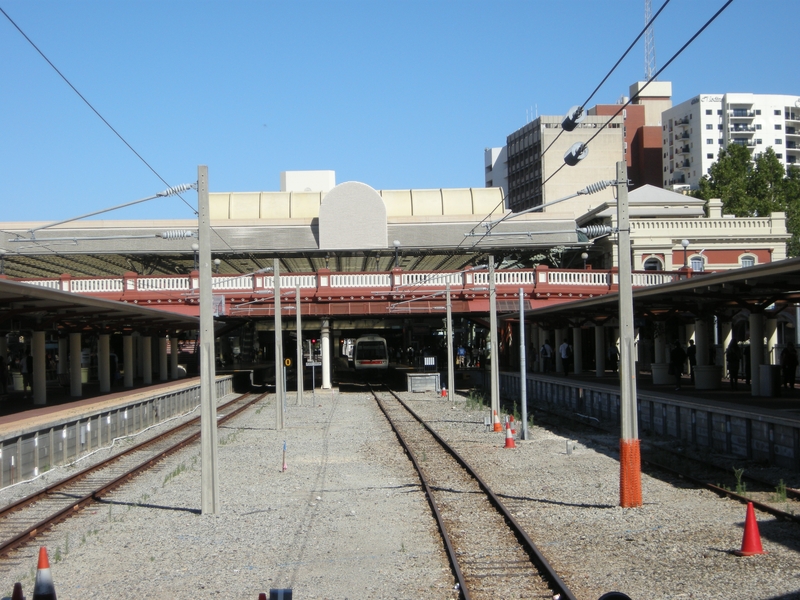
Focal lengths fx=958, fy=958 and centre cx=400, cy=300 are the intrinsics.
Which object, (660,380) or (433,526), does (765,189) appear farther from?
(433,526)

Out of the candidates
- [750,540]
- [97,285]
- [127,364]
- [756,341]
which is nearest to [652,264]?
[756,341]

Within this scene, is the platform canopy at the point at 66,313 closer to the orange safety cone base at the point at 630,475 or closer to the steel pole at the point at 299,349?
the steel pole at the point at 299,349

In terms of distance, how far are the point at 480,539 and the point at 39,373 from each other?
21.7 metres

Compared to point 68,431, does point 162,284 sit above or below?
above

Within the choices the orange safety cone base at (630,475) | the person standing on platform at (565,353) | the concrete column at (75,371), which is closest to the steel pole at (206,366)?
the orange safety cone base at (630,475)

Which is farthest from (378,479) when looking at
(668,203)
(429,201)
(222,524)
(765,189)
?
(765,189)

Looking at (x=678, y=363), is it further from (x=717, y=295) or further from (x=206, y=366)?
(x=206, y=366)

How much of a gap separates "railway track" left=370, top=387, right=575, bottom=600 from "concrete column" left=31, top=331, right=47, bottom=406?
14.6 meters

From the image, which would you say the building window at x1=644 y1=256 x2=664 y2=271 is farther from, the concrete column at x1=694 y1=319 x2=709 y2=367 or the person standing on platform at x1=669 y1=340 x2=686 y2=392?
the person standing on platform at x1=669 y1=340 x2=686 y2=392

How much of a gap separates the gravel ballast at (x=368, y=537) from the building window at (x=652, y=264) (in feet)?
118

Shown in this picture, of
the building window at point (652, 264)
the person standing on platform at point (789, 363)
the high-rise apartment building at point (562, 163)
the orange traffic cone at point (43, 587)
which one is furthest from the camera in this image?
the high-rise apartment building at point (562, 163)

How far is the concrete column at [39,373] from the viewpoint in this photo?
1189 inches

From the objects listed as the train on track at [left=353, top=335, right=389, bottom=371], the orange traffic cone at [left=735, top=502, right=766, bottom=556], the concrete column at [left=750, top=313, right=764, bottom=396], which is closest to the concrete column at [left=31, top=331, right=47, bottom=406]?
the concrete column at [left=750, top=313, right=764, bottom=396]

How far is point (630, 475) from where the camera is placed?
14.2m
